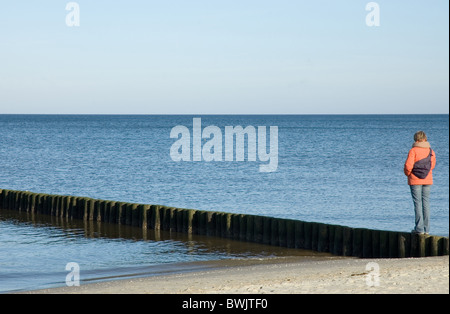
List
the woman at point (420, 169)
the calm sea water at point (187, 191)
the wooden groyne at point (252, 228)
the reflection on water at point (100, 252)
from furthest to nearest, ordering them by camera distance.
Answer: the calm sea water at point (187, 191) < the reflection on water at point (100, 252) < the wooden groyne at point (252, 228) < the woman at point (420, 169)

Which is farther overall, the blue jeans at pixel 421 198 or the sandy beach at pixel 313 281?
the blue jeans at pixel 421 198

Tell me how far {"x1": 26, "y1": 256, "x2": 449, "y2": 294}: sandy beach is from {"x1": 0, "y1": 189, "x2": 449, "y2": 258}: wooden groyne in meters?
1.80

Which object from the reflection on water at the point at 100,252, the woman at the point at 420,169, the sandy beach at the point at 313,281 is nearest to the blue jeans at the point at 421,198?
the woman at the point at 420,169

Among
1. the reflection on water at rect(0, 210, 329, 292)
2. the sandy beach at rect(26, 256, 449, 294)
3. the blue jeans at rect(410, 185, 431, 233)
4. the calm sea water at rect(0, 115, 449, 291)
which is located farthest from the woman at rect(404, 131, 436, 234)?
the calm sea water at rect(0, 115, 449, 291)

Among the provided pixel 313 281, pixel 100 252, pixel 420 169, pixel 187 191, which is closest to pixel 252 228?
pixel 100 252

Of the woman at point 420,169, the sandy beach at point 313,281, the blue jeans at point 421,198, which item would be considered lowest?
the sandy beach at point 313,281

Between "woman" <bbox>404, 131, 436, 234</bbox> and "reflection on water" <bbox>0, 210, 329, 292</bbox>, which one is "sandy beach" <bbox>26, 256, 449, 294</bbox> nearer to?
"woman" <bbox>404, 131, 436, 234</bbox>

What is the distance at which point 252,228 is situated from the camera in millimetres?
19766

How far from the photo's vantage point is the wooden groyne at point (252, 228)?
16.1 metres

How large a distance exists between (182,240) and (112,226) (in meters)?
3.83

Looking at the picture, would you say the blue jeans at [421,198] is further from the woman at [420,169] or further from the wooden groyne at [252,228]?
the wooden groyne at [252,228]

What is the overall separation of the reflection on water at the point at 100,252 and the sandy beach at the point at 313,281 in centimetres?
271

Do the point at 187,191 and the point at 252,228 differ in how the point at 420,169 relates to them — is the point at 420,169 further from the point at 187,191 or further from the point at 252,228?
the point at 187,191

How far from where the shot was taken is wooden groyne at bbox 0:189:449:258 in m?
16.1
